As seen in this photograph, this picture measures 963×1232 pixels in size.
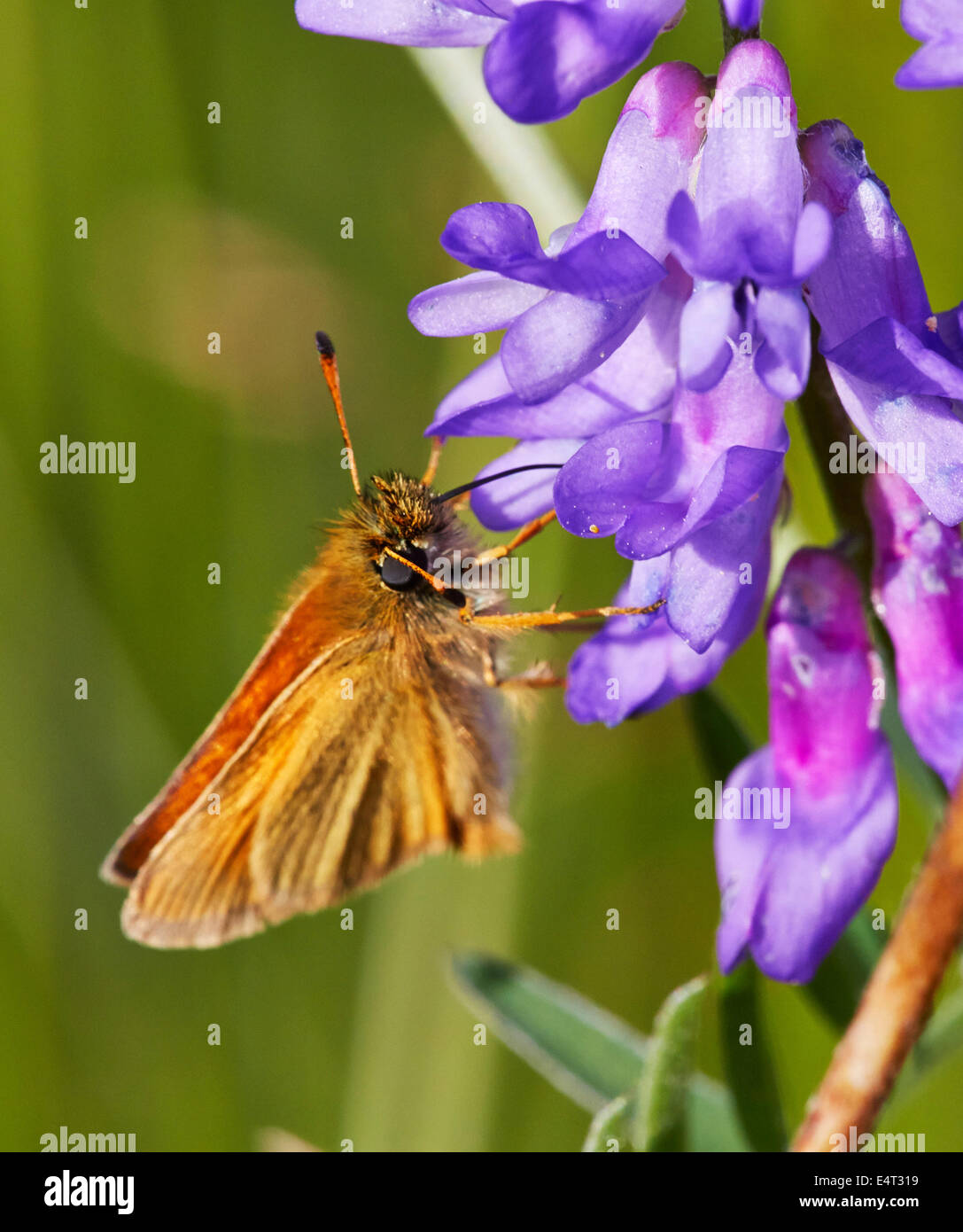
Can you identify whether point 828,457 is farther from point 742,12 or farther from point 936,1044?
point 936,1044

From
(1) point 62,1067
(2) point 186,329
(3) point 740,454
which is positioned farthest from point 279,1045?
(3) point 740,454

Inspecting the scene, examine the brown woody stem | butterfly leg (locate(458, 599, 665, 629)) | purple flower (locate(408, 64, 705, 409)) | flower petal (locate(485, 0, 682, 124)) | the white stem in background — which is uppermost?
the white stem in background

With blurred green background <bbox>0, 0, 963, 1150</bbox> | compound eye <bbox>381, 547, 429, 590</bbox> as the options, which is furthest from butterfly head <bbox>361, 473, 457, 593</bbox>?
blurred green background <bbox>0, 0, 963, 1150</bbox>

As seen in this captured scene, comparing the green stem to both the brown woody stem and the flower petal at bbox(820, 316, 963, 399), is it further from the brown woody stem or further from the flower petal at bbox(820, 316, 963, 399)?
the brown woody stem

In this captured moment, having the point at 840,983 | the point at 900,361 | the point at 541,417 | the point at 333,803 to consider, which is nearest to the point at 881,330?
the point at 900,361

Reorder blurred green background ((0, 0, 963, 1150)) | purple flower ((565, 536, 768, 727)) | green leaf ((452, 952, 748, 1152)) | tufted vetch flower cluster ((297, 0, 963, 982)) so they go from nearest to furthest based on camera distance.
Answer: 1. tufted vetch flower cluster ((297, 0, 963, 982))
2. purple flower ((565, 536, 768, 727))
3. green leaf ((452, 952, 748, 1152))
4. blurred green background ((0, 0, 963, 1150))

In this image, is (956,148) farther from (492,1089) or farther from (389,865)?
(492,1089)
